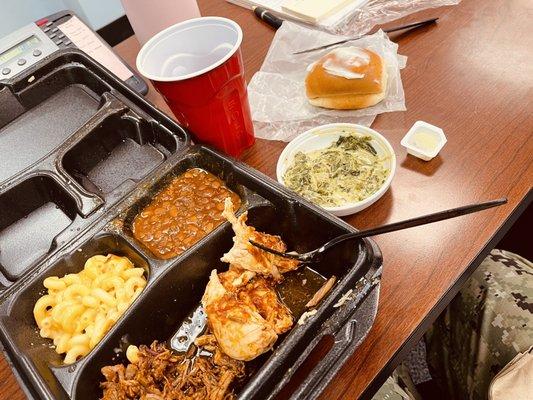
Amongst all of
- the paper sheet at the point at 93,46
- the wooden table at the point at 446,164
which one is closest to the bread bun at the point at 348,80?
the wooden table at the point at 446,164

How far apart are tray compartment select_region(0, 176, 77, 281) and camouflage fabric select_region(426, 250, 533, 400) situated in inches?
51.7

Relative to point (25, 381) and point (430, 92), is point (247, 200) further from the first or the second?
point (430, 92)

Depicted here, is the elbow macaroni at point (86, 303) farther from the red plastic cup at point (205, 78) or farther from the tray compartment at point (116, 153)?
the red plastic cup at point (205, 78)

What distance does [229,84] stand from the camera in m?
1.36

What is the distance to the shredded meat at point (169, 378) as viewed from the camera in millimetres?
1096

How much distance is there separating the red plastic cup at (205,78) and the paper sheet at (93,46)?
0.47 metres

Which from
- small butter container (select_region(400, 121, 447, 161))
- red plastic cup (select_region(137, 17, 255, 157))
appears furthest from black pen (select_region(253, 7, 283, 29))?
small butter container (select_region(400, 121, 447, 161))

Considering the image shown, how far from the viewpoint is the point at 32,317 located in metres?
1.25

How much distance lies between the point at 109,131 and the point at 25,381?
0.89 meters

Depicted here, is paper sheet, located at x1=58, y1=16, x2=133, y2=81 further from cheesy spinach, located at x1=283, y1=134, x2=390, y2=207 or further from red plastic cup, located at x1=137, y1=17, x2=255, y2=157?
cheesy spinach, located at x1=283, y1=134, x2=390, y2=207

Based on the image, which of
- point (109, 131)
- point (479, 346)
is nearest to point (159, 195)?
point (109, 131)

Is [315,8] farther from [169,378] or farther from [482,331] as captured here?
[169,378]

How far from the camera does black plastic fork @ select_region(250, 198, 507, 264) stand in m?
0.89

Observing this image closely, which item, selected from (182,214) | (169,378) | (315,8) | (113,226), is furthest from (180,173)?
(315,8)
